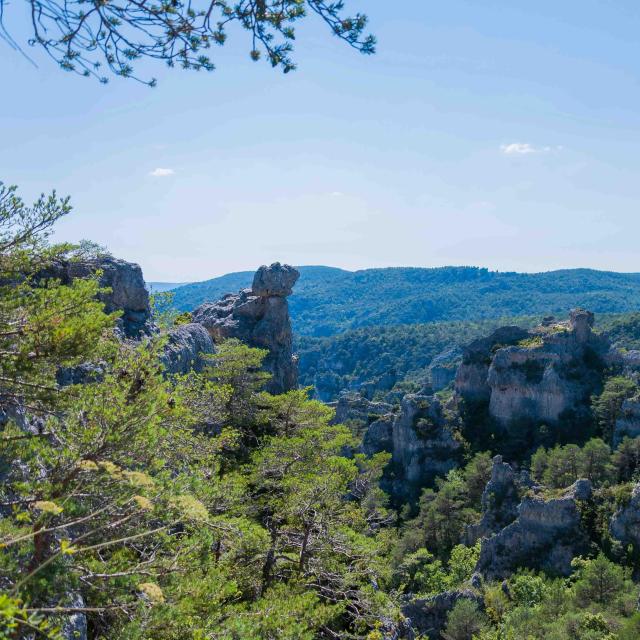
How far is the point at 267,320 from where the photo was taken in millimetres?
28984

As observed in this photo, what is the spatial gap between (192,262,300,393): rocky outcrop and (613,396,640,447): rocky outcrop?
2166 cm

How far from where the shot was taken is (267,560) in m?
10.3

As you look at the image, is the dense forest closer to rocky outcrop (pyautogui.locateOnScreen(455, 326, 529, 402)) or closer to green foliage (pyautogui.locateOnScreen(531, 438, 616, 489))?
green foliage (pyautogui.locateOnScreen(531, 438, 616, 489))

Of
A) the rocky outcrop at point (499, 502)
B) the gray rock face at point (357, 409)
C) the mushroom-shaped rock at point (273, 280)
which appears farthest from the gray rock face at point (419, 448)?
the mushroom-shaped rock at point (273, 280)

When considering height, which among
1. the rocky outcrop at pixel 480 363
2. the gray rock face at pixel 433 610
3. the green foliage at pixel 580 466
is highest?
the rocky outcrop at pixel 480 363

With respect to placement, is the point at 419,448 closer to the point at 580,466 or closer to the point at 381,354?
the point at 580,466

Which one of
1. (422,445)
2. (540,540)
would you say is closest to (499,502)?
(540,540)

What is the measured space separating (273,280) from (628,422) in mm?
24627

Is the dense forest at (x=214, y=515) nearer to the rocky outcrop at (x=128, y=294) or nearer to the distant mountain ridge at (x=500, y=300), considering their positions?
the rocky outcrop at (x=128, y=294)

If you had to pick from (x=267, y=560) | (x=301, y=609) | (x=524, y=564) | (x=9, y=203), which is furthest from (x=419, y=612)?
(x=9, y=203)

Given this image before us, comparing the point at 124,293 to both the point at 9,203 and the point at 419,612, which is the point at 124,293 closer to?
the point at 9,203

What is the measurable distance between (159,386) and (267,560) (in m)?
5.24

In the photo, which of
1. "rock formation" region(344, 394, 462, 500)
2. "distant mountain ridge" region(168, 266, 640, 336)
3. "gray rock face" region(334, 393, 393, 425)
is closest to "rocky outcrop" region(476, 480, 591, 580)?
"rock formation" region(344, 394, 462, 500)

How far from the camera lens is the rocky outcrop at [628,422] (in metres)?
35.0
